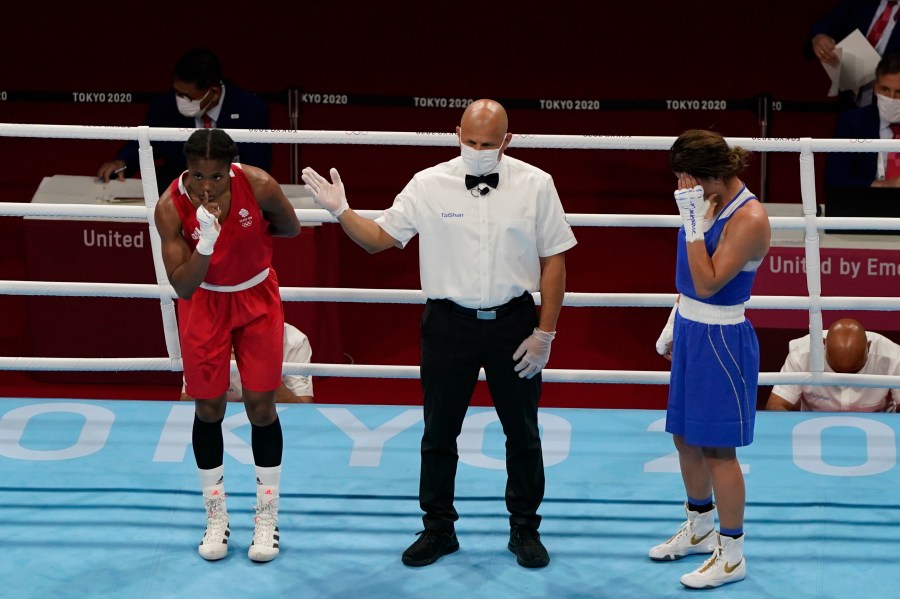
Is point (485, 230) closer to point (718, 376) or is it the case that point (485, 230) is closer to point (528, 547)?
point (718, 376)

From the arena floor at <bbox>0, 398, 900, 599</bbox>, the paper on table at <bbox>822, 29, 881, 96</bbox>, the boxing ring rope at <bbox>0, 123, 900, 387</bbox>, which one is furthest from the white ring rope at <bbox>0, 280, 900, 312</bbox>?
the paper on table at <bbox>822, 29, 881, 96</bbox>

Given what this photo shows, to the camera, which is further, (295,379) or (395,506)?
(295,379)

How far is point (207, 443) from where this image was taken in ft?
12.5

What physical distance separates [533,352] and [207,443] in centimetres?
102

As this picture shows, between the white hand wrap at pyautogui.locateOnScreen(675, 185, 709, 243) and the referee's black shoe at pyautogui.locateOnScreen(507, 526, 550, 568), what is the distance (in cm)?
103

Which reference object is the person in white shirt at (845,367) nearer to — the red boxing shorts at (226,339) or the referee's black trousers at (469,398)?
the referee's black trousers at (469,398)

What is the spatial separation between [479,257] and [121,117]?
5431 millimetres

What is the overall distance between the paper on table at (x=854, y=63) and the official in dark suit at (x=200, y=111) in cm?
289

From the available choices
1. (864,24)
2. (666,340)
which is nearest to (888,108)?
(864,24)

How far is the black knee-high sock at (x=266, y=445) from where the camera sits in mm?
3861

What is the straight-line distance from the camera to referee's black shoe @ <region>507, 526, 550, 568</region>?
12.4ft

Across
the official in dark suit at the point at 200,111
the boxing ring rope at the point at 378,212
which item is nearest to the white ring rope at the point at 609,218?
the boxing ring rope at the point at 378,212

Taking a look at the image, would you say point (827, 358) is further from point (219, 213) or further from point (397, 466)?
point (219, 213)

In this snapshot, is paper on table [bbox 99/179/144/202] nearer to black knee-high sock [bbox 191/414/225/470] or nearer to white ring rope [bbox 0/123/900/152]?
white ring rope [bbox 0/123/900/152]
